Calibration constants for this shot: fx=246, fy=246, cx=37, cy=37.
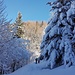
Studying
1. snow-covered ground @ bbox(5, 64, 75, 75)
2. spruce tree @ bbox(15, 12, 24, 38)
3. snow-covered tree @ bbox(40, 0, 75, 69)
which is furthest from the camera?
spruce tree @ bbox(15, 12, 24, 38)

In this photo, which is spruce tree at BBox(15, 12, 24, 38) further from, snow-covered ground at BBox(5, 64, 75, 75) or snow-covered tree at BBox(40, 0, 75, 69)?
snow-covered ground at BBox(5, 64, 75, 75)

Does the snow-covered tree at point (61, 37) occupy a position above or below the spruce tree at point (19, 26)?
below

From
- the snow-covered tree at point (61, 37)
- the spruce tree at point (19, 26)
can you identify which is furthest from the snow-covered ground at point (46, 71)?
the spruce tree at point (19, 26)

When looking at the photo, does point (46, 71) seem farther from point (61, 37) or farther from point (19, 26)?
point (19, 26)

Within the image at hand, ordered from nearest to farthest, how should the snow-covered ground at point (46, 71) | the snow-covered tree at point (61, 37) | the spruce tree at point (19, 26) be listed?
1. the snow-covered ground at point (46, 71)
2. the snow-covered tree at point (61, 37)
3. the spruce tree at point (19, 26)

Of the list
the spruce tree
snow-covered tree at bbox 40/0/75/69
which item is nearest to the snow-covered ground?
snow-covered tree at bbox 40/0/75/69

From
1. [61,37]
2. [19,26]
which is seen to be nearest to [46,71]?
[61,37]

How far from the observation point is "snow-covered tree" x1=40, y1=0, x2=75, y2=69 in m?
13.1

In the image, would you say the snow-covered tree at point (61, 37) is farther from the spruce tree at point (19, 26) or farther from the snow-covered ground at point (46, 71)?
the spruce tree at point (19, 26)

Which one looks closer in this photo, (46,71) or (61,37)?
(46,71)

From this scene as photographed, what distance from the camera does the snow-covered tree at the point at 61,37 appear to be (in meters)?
13.1

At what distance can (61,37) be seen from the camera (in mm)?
13867

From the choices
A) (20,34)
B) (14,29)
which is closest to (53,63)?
(14,29)

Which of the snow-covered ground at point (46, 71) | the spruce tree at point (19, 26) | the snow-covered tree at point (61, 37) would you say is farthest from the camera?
the spruce tree at point (19, 26)
